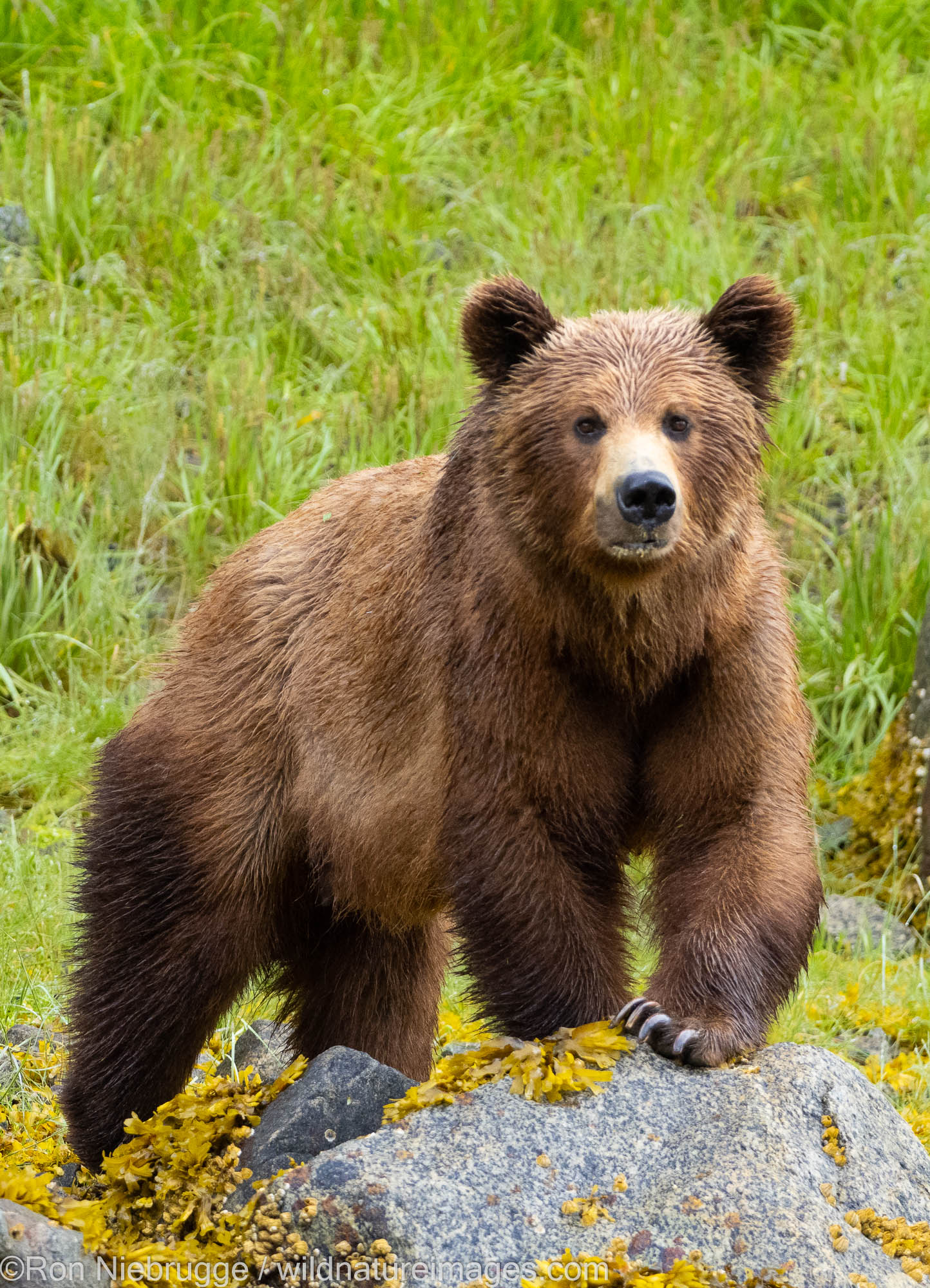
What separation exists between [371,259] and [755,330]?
570cm

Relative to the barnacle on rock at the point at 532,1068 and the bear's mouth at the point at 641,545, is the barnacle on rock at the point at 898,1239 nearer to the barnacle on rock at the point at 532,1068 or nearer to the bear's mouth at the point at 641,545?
the barnacle on rock at the point at 532,1068

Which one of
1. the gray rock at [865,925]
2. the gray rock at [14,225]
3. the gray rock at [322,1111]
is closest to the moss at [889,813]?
the gray rock at [865,925]

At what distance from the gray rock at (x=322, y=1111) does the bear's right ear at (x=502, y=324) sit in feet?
5.39

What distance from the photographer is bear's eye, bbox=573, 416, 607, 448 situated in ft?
11.5

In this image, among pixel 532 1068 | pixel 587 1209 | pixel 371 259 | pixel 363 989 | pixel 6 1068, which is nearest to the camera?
pixel 587 1209

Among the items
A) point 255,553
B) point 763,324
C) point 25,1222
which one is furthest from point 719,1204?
point 255,553

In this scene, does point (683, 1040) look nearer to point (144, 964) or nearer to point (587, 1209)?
point (587, 1209)

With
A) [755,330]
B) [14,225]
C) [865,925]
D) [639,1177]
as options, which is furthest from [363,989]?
[14,225]

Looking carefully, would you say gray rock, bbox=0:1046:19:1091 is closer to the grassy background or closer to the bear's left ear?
the grassy background

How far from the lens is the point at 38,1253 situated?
9.38 ft

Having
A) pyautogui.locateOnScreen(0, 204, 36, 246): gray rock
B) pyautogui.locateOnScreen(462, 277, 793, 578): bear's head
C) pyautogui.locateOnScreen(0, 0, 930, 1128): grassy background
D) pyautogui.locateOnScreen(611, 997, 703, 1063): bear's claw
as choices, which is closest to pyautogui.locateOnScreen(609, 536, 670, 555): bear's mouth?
pyautogui.locateOnScreen(462, 277, 793, 578): bear's head

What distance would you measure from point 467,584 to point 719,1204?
Answer: 148 cm

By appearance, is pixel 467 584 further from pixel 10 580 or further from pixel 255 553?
pixel 10 580

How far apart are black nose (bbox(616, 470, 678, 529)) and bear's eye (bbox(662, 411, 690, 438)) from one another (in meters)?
0.28
